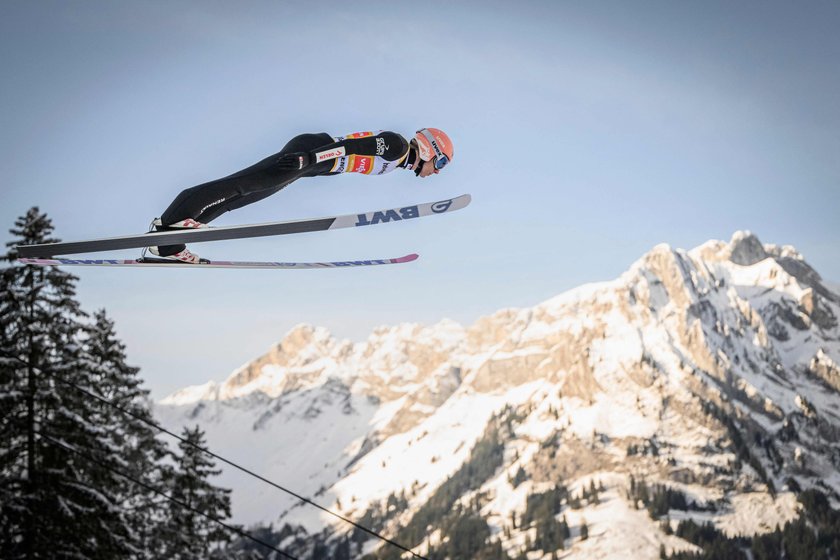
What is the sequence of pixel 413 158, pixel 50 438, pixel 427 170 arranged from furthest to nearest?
pixel 50 438
pixel 427 170
pixel 413 158

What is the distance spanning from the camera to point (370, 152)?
7234 millimetres

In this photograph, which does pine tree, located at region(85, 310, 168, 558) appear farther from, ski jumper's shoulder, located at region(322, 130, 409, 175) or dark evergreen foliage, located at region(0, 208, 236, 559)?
ski jumper's shoulder, located at region(322, 130, 409, 175)

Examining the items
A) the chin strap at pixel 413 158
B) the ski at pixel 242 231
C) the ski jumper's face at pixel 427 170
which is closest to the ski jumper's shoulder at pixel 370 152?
the chin strap at pixel 413 158

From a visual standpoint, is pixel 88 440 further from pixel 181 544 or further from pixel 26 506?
pixel 181 544

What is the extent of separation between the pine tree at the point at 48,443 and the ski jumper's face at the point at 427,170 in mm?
6873

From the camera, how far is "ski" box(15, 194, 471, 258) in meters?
6.28

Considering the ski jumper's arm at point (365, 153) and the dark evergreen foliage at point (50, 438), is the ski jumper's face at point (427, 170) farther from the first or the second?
the dark evergreen foliage at point (50, 438)

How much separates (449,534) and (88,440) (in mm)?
177078

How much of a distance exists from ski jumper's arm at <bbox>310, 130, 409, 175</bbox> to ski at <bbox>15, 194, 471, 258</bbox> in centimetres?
57

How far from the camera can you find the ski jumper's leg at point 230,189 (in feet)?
20.8

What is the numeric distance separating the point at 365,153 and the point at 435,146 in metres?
1.13

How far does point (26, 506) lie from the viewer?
1159 cm

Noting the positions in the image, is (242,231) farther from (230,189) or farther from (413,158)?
(413,158)

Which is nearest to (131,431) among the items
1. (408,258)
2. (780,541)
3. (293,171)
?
(408,258)
